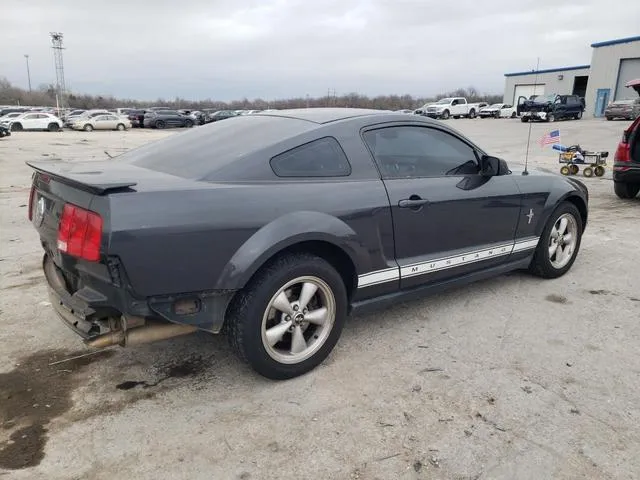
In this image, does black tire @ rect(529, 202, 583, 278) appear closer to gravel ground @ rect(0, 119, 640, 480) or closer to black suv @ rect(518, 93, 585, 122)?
gravel ground @ rect(0, 119, 640, 480)

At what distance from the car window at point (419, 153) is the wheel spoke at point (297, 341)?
116 centimetres

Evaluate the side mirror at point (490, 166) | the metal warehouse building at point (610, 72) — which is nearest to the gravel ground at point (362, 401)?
the side mirror at point (490, 166)

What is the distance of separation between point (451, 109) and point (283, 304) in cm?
4660

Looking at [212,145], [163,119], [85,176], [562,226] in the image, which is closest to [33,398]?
[85,176]

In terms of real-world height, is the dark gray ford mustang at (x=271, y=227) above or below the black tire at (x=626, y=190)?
above

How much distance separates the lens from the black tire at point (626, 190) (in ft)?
29.8

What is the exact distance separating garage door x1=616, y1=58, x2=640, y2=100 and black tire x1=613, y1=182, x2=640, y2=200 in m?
35.6

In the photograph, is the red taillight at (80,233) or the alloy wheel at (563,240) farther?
the alloy wheel at (563,240)

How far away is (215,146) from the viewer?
3223mm

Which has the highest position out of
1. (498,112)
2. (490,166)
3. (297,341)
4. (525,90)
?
(525,90)

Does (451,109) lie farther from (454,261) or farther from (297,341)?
(297,341)

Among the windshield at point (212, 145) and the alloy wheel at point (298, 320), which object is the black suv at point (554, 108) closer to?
the windshield at point (212, 145)

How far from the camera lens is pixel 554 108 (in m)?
34.7

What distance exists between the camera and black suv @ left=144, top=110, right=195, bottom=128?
1624 inches
